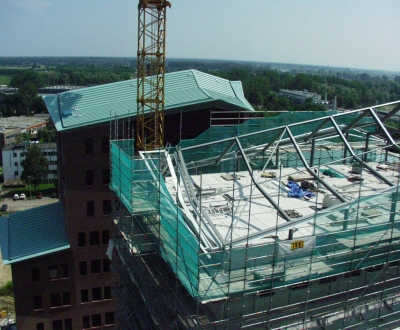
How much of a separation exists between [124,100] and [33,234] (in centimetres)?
1027

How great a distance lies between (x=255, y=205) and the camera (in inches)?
563

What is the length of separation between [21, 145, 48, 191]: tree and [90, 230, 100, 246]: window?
33284mm

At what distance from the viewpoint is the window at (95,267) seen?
25719 millimetres

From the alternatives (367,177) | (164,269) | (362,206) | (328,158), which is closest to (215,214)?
(164,269)

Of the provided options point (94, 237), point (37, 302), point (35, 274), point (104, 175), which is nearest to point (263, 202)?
point (104, 175)

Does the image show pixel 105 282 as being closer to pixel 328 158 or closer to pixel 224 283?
pixel 328 158

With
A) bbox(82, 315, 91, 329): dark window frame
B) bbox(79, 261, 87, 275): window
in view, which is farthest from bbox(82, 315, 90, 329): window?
bbox(79, 261, 87, 275): window

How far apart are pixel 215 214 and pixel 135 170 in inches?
116

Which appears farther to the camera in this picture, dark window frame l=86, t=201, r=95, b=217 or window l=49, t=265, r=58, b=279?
dark window frame l=86, t=201, r=95, b=217

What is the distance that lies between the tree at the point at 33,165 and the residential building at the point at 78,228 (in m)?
29.5

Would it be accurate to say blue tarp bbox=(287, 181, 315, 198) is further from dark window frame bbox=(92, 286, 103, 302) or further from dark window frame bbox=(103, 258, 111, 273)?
dark window frame bbox=(92, 286, 103, 302)

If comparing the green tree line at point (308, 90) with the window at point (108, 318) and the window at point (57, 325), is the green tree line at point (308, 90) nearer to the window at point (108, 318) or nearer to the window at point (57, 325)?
the window at point (108, 318)

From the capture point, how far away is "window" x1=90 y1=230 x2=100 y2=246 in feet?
83.8

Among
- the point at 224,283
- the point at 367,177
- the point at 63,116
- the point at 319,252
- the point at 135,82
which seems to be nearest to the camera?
the point at 224,283
